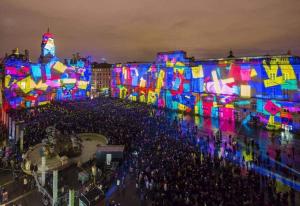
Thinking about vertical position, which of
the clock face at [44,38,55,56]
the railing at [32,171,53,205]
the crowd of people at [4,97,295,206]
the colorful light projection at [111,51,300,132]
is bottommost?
the railing at [32,171,53,205]

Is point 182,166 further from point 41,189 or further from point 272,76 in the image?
point 272,76

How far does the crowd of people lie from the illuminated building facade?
62.7ft

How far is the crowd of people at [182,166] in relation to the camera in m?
13.0

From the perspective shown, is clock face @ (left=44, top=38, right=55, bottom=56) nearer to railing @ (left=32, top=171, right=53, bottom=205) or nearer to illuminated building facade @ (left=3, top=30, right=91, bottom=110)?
illuminated building facade @ (left=3, top=30, right=91, bottom=110)

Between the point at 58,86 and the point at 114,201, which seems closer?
the point at 114,201

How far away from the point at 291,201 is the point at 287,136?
16.9m

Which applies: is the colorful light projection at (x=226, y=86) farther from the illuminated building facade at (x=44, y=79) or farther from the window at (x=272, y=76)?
the illuminated building facade at (x=44, y=79)

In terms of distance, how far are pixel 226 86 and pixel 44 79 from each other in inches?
1604

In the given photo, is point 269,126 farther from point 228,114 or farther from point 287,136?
point 228,114

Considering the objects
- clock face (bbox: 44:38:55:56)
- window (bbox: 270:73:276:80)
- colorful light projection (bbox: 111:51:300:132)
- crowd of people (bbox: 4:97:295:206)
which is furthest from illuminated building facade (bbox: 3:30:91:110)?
window (bbox: 270:73:276:80)

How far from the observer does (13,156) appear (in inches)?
797

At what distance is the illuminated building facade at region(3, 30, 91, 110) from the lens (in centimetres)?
4362

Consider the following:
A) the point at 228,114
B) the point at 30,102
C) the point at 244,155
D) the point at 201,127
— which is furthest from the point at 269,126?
the point at 30,102

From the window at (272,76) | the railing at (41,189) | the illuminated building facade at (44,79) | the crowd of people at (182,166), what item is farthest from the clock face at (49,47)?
the window at (272,76)
